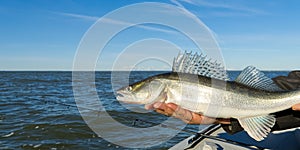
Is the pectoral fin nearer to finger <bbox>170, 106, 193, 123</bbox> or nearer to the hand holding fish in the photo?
the hand holding fish

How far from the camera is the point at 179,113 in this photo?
10.7 feet

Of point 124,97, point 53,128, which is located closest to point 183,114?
point 124,97

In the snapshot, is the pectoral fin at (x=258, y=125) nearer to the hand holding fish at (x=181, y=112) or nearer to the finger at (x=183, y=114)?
the hand holding fish at (x=181, y=112)

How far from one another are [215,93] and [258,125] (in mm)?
597

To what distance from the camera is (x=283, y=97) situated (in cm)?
290

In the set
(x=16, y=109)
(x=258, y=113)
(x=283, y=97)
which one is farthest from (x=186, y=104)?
(x=16, y=109)

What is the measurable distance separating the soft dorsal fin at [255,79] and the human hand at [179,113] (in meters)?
0.63

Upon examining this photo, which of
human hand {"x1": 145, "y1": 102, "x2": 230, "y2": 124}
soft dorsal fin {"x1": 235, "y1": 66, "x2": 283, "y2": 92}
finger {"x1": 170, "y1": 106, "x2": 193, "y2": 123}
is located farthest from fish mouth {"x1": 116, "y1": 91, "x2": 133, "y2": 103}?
soft dorsal fin {"x1": 235, "y1": 66, "x2": 283, "y2": 92}

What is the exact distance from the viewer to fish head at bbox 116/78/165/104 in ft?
9.70

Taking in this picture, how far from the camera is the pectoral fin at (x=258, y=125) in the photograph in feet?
9.59

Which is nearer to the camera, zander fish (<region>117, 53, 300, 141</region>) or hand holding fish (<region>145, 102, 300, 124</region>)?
zander fish (<region>117, 53, 300, 141</region>)

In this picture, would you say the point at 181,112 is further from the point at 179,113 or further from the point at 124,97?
the point at 124,97

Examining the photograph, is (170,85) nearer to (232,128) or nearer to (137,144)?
(232,128)

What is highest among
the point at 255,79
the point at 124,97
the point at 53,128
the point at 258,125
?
the point at 255,79
